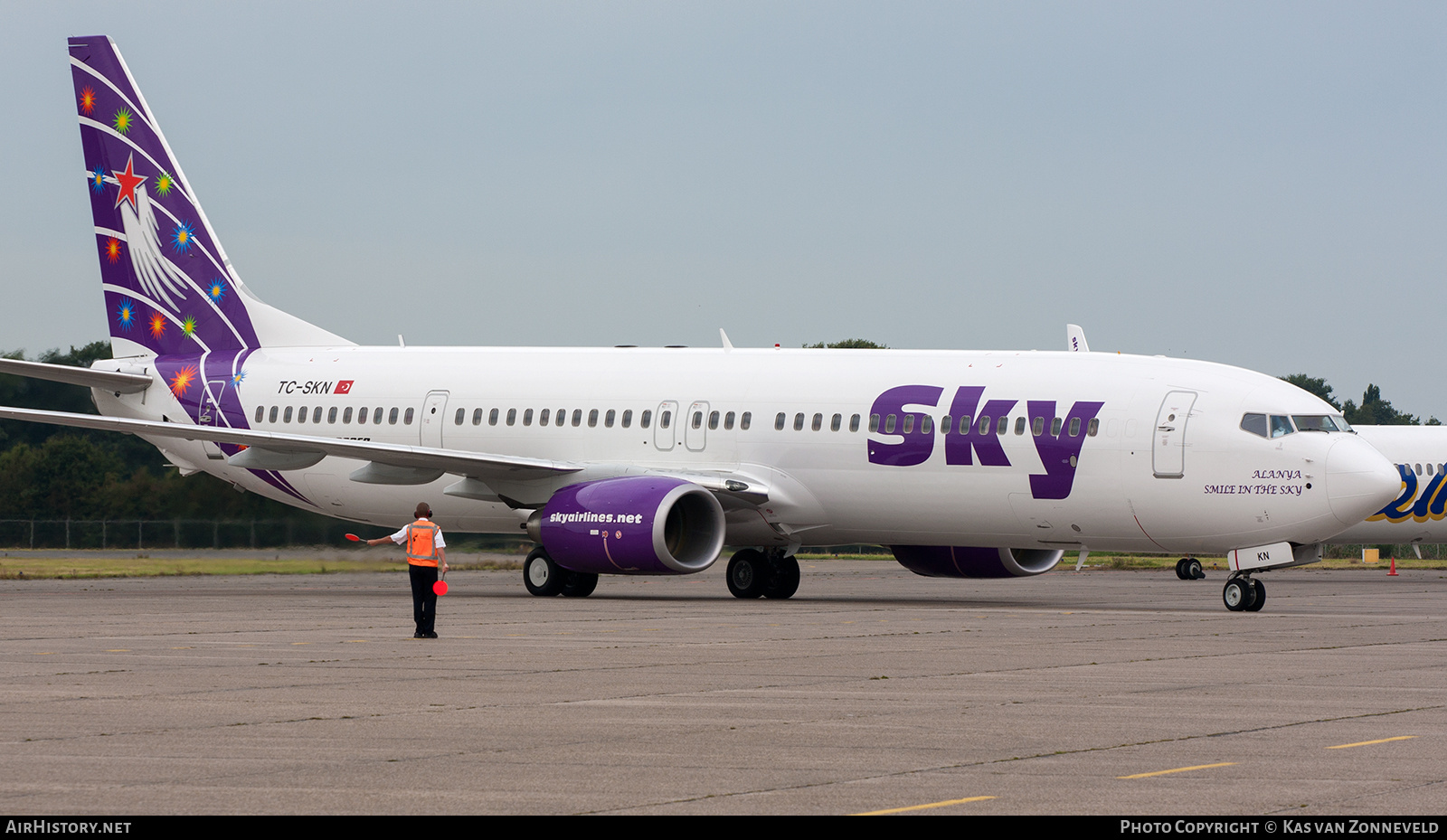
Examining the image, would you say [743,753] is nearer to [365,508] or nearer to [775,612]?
[775,612]

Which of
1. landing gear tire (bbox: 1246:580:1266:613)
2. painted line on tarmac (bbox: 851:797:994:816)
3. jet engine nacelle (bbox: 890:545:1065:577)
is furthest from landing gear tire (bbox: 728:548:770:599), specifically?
painted line on tarmac (bbox: 851:797:994:816)

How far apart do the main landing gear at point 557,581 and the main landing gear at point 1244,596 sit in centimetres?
1011

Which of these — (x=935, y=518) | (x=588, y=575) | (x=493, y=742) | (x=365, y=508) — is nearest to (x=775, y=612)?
(x=935, y=518)

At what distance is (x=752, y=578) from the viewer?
30.6 meters

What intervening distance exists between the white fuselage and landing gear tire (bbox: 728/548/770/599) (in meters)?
A: 0.59

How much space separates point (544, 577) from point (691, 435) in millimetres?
3346

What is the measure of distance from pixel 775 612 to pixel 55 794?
17.3 m

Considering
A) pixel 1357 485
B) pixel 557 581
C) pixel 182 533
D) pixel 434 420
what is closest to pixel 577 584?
pixel 557 581

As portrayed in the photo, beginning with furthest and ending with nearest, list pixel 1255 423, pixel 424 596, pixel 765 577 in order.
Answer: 1. pixel 765 577
2. pixel 1255 423
3. pixel 424 596

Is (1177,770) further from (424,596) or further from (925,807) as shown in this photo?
(424,596)

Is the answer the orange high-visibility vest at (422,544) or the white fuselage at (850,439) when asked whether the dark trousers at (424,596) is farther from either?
the white fuselage at (850,439)

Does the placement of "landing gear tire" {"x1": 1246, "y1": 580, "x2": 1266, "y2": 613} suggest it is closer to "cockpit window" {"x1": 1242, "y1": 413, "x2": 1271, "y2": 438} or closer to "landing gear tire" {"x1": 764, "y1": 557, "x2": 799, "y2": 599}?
"cockpit window" {"x1": 1242, "y1": 413, "x2": 1271, "y2": 438}

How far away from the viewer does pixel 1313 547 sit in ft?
87.3

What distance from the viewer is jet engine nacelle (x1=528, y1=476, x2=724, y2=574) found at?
27500mm
